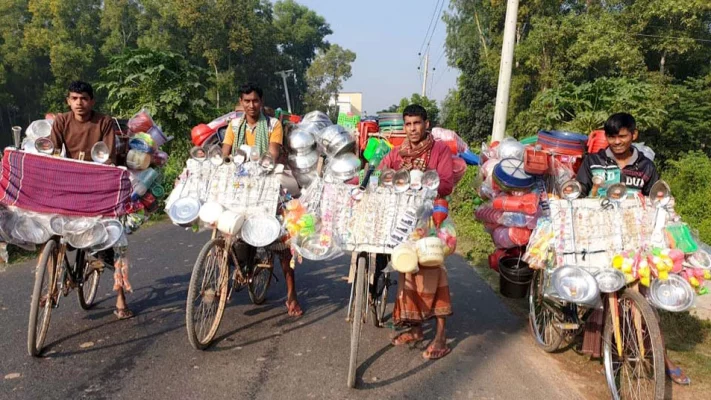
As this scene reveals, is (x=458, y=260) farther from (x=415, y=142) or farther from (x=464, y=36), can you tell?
(x=464, y=36)

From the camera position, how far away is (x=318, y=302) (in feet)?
16.9

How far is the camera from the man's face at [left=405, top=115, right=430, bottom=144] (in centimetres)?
383

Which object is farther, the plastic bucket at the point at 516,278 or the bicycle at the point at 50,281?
the plastic bucket at the point at 516,278

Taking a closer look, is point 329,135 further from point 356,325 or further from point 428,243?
point 356,325

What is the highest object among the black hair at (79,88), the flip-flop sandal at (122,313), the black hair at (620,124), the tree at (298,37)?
the tree at (298,37)

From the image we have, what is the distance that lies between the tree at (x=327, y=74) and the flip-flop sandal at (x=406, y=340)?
181ft

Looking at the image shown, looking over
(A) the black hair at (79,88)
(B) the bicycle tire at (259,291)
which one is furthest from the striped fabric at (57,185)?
(B) the bicycle tire at (259,291)

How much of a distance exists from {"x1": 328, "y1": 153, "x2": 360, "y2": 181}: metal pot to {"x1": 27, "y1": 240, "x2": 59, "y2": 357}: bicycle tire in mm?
2195

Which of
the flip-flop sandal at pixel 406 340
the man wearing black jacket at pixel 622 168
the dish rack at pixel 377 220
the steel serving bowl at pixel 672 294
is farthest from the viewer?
the flip-flop sandal at pixel 406 340

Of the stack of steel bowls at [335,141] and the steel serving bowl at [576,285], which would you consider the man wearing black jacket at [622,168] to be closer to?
the steel serving bowl at [576,285]

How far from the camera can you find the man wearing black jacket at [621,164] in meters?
3.53

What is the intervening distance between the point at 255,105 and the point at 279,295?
2061 millimetres

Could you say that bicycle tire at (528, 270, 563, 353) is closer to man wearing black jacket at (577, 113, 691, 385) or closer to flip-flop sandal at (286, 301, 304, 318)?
man wearing black jacket at (577, 113, 691, 385)

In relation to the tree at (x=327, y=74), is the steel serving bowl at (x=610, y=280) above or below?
below
